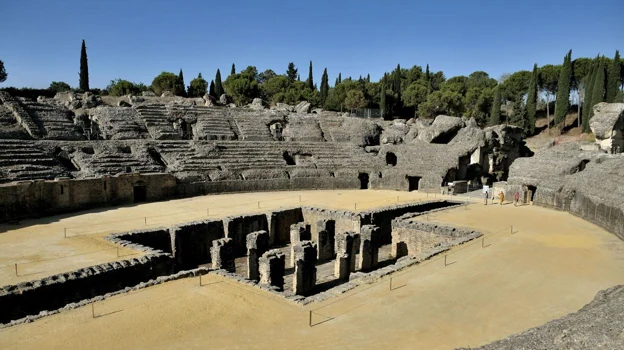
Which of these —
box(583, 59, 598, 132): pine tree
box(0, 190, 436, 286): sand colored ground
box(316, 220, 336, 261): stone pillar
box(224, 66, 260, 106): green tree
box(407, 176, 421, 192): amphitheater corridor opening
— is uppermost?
box(224, 66, 260, 106): green tree

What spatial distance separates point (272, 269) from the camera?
12898 mm

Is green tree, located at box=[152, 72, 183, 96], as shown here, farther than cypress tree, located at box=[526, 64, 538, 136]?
Yes

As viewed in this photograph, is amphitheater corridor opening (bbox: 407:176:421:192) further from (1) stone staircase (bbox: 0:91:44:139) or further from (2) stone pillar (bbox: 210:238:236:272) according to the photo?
(1) stone staircase (bbox: 0:91:44:139)

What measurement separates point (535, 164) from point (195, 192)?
1952cm

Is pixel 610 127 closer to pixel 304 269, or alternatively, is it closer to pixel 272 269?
pixel 304 269

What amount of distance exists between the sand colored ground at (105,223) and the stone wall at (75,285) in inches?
43.7

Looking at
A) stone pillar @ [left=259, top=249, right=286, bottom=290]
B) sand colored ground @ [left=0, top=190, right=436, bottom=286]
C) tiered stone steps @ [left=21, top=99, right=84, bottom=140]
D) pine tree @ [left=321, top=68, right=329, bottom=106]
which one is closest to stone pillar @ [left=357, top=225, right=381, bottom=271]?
stone pillar @ [left=259, top=249, right=286, bottom=290]

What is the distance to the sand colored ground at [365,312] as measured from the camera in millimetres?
7980

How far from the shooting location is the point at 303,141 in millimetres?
35500

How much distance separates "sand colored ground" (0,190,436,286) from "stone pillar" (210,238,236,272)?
238cm

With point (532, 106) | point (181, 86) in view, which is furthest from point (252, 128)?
point (532, 106)

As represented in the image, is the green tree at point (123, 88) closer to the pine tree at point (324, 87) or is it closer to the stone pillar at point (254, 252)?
the pine tree at point (324, 87)

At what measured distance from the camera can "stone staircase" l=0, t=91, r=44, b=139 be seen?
2691cm

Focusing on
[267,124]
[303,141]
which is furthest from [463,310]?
[267,124]
